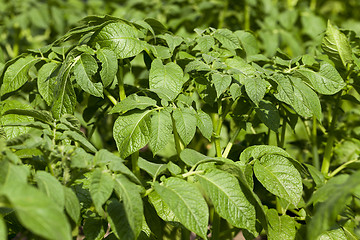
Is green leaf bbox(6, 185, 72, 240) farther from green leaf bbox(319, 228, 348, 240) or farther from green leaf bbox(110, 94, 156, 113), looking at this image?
green leaf bbox(319, 228, 348, 240)

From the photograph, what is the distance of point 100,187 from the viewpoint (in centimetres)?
82

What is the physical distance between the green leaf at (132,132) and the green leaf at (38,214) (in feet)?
1.39

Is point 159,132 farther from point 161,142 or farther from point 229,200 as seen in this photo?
point 229,200

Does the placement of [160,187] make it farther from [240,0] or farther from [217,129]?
[240,0]

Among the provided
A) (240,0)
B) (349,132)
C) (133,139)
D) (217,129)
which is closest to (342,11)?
A: (240,0)

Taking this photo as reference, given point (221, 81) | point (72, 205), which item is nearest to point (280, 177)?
point (221, 81)

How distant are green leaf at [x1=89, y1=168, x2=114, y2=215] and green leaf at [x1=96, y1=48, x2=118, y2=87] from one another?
0.33 m

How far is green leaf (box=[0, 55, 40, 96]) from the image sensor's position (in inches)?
48.4

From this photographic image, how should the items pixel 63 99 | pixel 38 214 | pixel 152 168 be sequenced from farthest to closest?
pixel 63 99, pixel 152 168, pixel 38 214

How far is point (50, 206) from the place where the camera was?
627 mm

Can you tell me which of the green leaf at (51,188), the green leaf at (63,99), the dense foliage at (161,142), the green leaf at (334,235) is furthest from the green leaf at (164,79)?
the green leaf at (334,235)

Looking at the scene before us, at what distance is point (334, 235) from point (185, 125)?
20.3 inches

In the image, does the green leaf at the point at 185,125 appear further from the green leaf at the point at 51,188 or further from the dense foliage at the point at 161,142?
the green leaf at the point at 51,188

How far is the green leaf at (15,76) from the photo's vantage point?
1229mm
